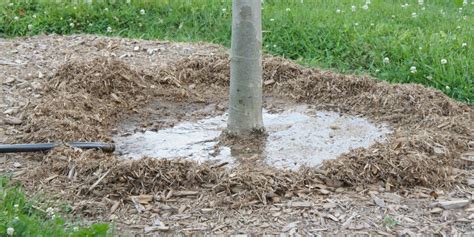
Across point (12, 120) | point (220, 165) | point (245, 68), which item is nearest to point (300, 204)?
point (220, 165)

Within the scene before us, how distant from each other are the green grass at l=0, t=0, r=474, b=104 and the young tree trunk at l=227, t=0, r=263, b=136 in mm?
2113

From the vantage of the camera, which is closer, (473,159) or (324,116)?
(473,159)

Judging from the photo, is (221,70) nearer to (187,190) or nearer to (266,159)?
(266,159)

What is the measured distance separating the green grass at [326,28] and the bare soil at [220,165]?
0.82 metres

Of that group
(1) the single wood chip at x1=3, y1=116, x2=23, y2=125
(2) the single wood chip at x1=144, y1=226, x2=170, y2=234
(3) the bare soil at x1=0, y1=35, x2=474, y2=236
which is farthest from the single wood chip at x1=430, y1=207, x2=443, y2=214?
(1) the single wood chip at x1=3, y1=116, x2=23, y2=125

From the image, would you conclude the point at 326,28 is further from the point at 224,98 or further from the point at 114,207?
the point at 114,207

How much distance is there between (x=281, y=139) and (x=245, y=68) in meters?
0.57

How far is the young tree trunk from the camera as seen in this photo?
5.39 m

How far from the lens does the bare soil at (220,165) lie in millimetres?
4430

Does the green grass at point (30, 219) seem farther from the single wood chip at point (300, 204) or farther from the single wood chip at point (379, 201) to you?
the single wood chip at point (379, 201)

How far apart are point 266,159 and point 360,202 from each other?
0.87 m

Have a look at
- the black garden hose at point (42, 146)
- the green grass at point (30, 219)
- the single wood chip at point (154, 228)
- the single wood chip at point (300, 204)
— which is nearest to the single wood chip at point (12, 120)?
the black garden hose at point (42, 146)

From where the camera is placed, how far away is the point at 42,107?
19.1 feet

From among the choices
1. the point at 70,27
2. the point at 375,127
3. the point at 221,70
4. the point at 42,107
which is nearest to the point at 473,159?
the point at 375,127
